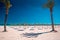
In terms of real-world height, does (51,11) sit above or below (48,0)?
below

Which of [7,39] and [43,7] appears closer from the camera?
[7,39]

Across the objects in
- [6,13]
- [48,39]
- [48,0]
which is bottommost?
[48,39]

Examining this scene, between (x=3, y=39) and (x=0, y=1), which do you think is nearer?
(x=3, y=39)

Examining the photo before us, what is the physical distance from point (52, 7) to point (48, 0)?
1532mm

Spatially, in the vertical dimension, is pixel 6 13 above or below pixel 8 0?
below

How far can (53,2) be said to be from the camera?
1068 inches

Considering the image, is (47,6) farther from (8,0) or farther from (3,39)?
(3,39)

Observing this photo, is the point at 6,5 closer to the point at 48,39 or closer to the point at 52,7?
the point at 52,7

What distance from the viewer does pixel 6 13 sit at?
28641 millimetres

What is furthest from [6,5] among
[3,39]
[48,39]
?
[48,39]

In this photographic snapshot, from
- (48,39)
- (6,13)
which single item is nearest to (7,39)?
(48,39)

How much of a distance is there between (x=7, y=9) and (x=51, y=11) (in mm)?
8715

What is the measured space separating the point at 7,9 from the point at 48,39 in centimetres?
1452

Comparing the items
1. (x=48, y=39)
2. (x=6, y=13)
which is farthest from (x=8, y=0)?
(x=48, y=39)
